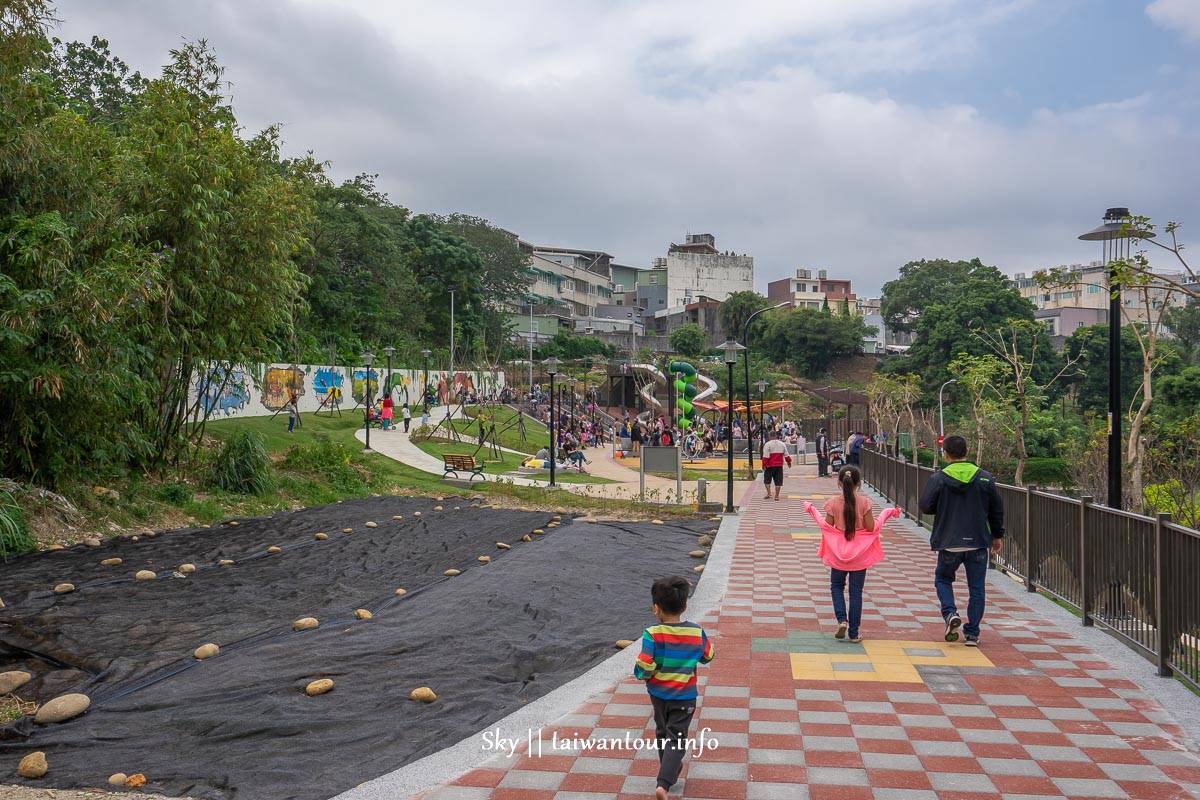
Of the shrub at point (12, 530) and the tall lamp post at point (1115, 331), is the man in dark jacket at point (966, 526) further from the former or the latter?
the shrub at point (12, 530)

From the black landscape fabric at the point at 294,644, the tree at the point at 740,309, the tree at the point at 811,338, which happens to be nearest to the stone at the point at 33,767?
the black landscape fabric at the point at 294,644

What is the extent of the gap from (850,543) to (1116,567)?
1.96 meters

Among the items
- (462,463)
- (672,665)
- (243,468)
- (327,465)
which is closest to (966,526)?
(672,665)

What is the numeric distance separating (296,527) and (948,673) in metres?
10.1

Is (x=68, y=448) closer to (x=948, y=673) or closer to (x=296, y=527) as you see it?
(x=296, y=527)

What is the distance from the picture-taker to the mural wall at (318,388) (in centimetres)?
2686

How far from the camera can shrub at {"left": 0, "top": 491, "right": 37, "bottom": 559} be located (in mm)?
10180

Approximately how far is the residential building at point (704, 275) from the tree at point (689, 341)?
566 inches

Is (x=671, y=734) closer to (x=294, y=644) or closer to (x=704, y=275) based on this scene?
(x=294, y=644)

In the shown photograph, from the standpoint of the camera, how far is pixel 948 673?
5.86 metres

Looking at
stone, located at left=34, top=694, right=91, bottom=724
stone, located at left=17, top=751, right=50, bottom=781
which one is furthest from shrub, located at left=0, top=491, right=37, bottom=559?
stone, located at left=17, top=751, right=50, bottom=781

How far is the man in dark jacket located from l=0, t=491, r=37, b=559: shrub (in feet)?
32.2

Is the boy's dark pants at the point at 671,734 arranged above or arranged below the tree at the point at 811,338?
below

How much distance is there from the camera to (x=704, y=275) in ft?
290
